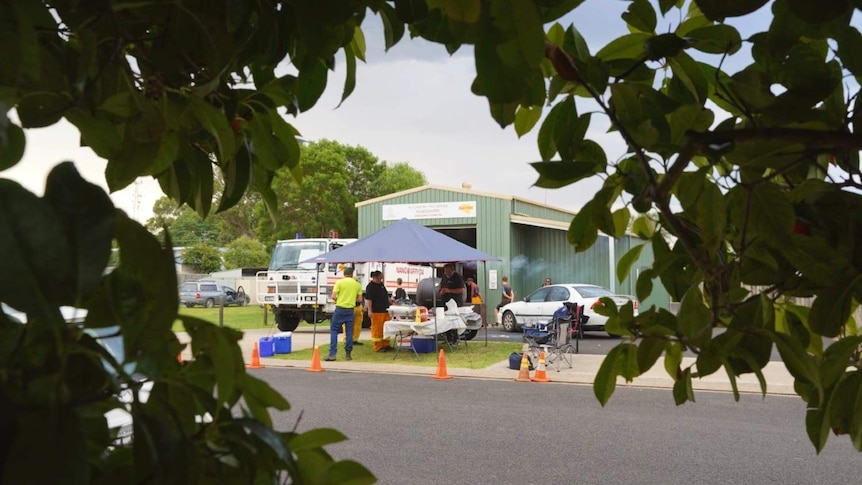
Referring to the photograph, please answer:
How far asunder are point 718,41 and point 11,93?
1.02 m

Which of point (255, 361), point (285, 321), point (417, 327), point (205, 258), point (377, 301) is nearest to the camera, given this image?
point (255, 361)

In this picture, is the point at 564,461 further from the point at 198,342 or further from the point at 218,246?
the point at 218,246

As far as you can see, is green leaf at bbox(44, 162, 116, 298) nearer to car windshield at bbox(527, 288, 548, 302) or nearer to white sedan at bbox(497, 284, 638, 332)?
white sedan at bbox(497, 284, 638, 332)

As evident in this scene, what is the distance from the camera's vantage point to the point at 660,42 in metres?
1.07

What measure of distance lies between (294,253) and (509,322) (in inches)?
242

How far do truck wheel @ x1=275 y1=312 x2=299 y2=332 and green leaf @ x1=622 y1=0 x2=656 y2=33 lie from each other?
18585 millimetres

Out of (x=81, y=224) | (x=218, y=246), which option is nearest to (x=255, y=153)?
(x=81, y=224)

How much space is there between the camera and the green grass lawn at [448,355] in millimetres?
12656

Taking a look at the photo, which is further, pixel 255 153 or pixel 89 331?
pixel 255 153

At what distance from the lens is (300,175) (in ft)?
4.58

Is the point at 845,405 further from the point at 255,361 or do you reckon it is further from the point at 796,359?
the point at 255,361

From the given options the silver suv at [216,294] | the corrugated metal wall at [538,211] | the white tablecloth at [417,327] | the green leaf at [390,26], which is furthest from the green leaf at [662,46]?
the silver suv at [216,294]

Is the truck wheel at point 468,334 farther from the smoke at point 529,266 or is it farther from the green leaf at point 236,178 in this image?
the green leaf at point 236,178

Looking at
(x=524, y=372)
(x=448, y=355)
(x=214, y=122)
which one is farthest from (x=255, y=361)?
(x=214, y=122)
